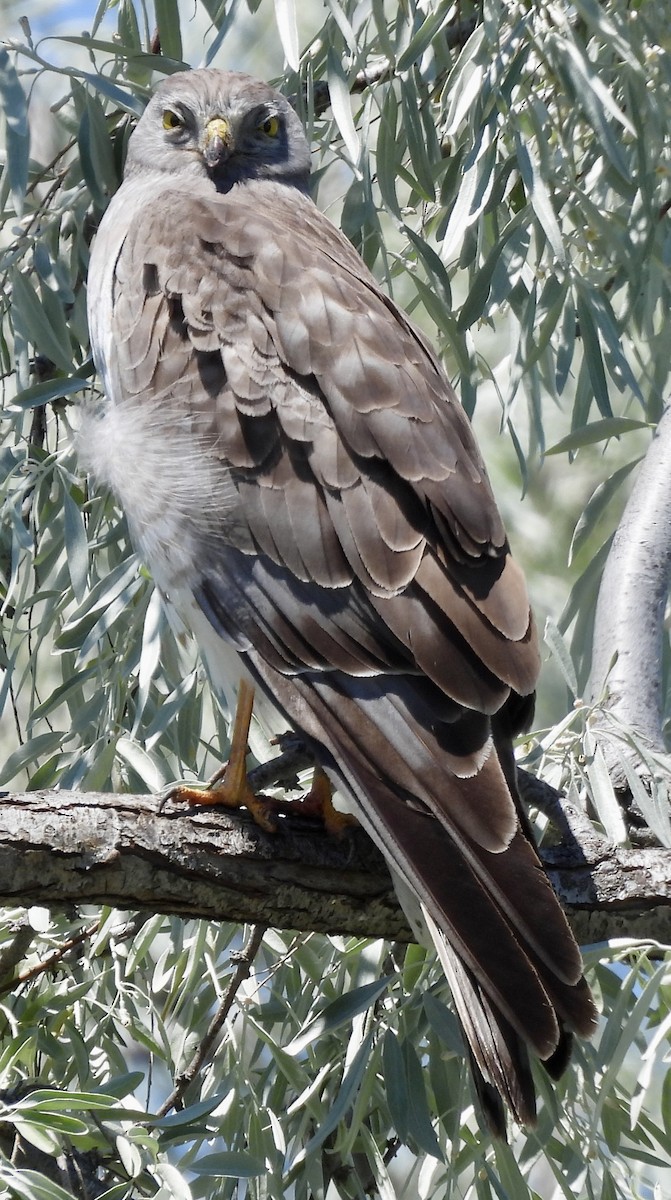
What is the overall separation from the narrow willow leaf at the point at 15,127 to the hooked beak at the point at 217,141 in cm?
69

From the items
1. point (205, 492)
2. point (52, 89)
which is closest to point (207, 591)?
point (205, 492)

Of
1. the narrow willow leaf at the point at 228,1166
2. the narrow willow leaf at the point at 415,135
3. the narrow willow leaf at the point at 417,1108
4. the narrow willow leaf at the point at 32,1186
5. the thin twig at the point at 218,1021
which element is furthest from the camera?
the narrow willow leaf at the point at 415,135

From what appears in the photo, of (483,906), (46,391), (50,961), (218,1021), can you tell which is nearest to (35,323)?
(46,391)

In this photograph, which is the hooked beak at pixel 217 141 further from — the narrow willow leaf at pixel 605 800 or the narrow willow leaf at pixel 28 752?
the narrow willow leaf at pixel 605 800

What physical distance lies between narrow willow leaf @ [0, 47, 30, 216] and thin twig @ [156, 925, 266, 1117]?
1.56 meters

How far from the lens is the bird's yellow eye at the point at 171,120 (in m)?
3.55

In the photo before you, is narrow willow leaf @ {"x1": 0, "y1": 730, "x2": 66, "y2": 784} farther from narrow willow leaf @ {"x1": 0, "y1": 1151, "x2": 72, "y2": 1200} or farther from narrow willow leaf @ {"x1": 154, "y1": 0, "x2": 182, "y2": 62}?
narrow willow leaf @ {"x1": 154, "y1": 0, "x2": 182, "y2": 62}

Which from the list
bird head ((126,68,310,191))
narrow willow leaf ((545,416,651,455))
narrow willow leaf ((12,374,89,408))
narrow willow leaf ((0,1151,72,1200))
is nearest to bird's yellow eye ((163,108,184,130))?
bird head ((126,68,310,191))

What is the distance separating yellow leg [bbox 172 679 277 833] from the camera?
253cm

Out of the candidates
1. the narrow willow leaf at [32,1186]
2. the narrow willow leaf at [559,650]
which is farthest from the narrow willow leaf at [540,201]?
the narrow willow leaf at [32,1186]

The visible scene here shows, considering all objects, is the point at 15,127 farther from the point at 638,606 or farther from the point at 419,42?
the point at 638,606

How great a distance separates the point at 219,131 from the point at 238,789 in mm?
1747

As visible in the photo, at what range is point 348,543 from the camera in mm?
2600

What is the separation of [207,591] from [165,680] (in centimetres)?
71
